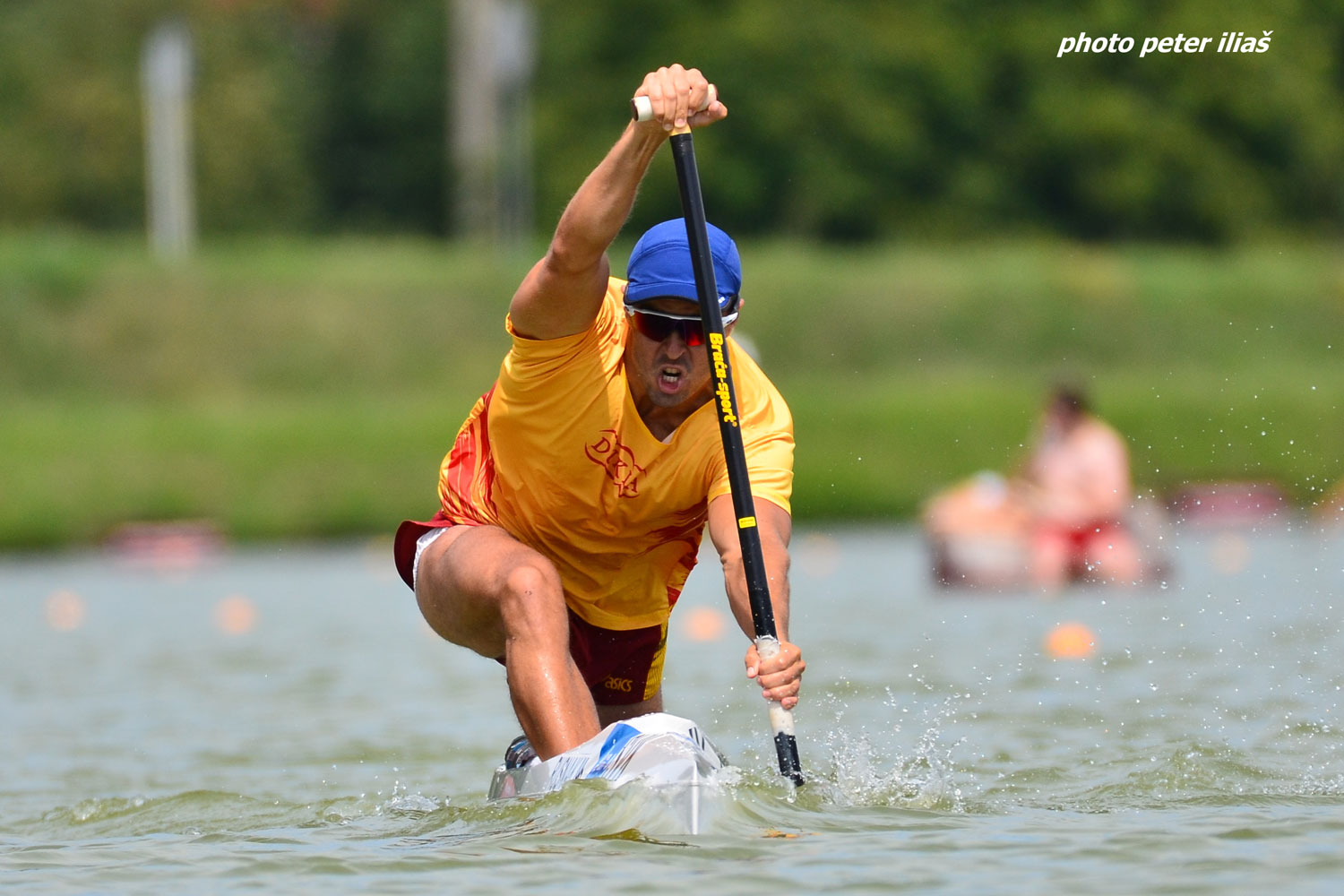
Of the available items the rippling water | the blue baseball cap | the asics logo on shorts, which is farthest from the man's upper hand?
the asics logo on shorts

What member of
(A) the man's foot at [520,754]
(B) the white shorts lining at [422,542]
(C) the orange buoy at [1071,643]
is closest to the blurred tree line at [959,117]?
(C) the orange buoy at [1071,643]

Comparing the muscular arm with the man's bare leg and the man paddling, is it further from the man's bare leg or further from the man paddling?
the man's bare leg

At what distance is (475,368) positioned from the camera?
25.2 m

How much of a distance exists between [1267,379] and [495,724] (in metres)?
19.3

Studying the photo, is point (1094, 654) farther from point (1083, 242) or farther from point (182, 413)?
point (1083, 242)

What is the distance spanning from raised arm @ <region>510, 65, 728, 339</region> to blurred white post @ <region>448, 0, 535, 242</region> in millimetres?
24863

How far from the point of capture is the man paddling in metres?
5.21

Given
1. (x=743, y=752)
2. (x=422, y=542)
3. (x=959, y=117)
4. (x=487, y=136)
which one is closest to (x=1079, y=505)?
(x=743, y=752)

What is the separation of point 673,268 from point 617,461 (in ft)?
1.75

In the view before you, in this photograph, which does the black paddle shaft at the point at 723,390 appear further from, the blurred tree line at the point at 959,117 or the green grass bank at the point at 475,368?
the blurred tree line at the point at 959,117

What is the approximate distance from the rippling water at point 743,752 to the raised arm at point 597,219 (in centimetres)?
122

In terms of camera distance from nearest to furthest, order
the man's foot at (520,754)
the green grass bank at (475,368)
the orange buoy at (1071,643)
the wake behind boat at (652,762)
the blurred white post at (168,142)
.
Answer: the wake behind boat at (652,762), the man's foot at (520,754), the orange buoy at (1071,643), the green grass bank at (475,368), the blurred white post at (168,142)

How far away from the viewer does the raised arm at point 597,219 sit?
16.5 ft

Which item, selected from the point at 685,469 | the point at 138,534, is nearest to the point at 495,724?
the point at 685,469
